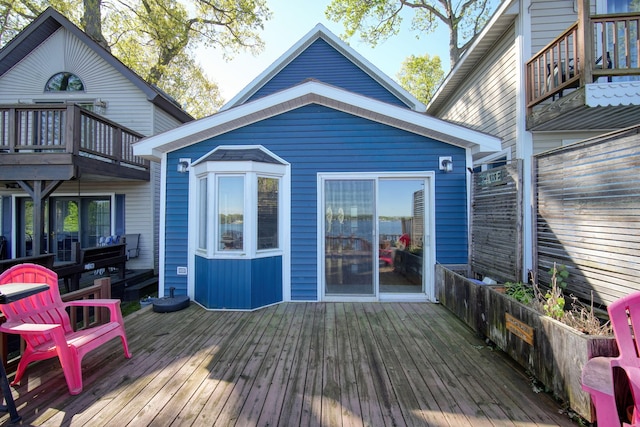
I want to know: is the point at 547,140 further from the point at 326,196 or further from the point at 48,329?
the point at 48,329

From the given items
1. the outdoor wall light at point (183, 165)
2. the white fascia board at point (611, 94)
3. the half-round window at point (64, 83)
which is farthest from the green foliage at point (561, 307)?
the half-round window at point (64, 83)

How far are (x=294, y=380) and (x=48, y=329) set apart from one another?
6.30ft

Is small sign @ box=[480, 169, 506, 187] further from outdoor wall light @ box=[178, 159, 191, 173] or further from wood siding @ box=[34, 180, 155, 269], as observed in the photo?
wood siding @ box=[34, 180, 155, 269]

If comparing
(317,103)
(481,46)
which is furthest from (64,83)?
(481,46)

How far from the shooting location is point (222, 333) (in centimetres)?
352

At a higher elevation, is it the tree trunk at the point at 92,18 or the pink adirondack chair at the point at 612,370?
the tree trunk at the point at 92,18

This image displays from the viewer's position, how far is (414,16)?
1322 cm

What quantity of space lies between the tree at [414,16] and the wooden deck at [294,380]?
1287 centimetres

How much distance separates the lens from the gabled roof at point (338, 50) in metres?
7.71

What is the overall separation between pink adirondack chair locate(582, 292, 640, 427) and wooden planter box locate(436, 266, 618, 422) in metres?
0.10

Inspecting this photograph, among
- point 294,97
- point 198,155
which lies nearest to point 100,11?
point 198,155

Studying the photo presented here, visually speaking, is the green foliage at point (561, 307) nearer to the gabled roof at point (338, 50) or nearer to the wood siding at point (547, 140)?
the wood siding at point (547, 140)

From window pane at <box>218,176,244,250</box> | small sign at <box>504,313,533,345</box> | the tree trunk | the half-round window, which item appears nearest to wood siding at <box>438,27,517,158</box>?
small sign at <box>504,313,533,345</box>

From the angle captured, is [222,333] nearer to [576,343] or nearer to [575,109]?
[576,343]
